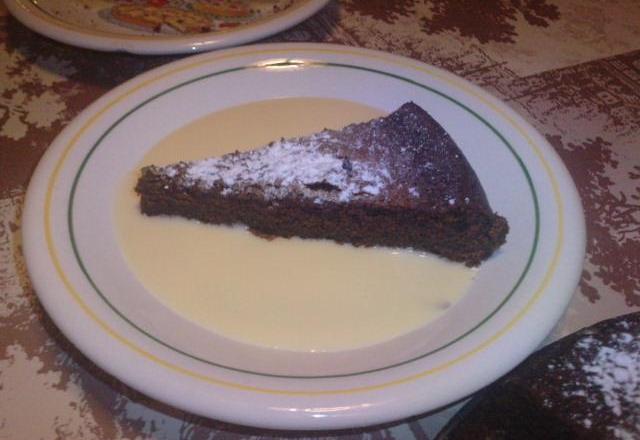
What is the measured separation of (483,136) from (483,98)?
119 mm

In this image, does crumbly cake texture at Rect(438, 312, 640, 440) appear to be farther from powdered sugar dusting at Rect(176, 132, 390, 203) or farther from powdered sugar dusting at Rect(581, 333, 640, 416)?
powdered sugar dusting at Rect(176, 132, 390, 203)

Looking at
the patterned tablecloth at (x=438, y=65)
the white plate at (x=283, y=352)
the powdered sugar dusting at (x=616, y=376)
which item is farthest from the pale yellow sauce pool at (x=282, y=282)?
the powdered sugar dusting at (x=616, y=376)

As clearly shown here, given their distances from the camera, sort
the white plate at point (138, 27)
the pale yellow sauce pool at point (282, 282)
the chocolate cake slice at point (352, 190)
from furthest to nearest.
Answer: the white plate at point (138, 27)
the chocolate cake slice at point (352, 190)
the pale yellow sauce pool at point (282, 282)

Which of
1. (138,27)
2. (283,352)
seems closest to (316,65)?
(138,27)

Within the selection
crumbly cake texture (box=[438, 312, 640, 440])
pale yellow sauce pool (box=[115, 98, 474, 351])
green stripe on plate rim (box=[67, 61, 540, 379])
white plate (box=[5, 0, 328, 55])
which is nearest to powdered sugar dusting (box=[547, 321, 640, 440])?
crumbly cake texture (box=[438, 312, 640, 440])

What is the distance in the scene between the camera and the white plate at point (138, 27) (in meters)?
1.66

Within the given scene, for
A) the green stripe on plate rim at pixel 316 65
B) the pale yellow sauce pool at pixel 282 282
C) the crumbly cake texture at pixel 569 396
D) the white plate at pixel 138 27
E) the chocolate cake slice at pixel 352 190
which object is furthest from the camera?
the white plate at pixel 138 27

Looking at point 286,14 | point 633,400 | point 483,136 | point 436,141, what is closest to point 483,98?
point 483,136

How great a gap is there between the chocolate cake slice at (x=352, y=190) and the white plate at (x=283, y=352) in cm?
9

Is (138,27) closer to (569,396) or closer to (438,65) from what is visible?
(438,65)

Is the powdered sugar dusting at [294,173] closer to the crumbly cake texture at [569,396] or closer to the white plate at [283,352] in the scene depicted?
the white plate at [283,352]

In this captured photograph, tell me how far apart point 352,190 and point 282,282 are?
0.25 metres

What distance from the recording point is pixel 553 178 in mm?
1317

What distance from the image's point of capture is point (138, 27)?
187cm
